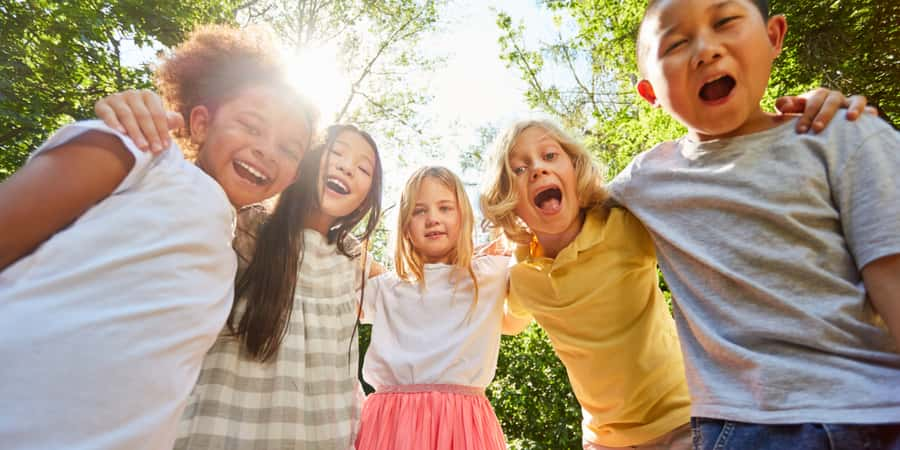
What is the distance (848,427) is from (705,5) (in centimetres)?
114

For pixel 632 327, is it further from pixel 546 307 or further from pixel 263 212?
pixel 263 212

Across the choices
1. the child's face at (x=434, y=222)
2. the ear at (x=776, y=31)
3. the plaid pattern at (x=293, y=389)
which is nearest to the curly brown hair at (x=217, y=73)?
the plaid pattern at (x=293, y=389)

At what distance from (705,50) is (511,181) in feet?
3.70

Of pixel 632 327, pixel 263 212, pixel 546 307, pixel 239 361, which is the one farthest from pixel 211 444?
pixel 632 327

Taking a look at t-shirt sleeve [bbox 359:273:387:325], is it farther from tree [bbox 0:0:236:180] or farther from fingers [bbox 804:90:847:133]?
tree [bbox 0:0:236:180]

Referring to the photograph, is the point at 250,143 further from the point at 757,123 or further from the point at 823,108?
the point at 823,108

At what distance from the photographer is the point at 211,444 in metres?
1.86

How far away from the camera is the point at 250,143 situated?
1.82 m

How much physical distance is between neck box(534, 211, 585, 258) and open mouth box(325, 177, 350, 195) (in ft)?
3.12

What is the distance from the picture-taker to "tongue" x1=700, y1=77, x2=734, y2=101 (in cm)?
155

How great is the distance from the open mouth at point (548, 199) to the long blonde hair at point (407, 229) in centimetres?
60

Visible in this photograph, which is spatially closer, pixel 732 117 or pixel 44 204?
pixel 44 204

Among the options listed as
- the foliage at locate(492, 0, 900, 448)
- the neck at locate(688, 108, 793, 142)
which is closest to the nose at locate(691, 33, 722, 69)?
the neck at locate(688, 108, 793, 142)

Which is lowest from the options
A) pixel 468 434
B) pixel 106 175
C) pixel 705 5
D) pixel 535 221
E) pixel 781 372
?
pixel 468 434
